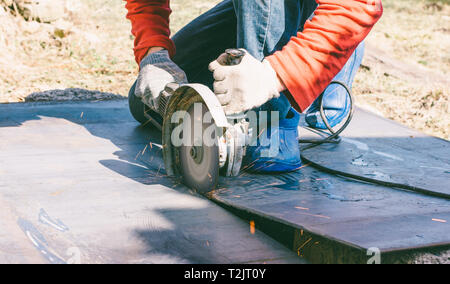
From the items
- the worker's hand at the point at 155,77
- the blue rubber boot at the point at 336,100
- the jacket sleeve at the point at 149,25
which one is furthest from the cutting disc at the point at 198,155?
the blue rubber boot at the point at 336,100

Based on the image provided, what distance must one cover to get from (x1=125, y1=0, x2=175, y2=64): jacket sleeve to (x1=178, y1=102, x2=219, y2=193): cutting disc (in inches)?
24.7

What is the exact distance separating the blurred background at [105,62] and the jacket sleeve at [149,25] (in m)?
1.06

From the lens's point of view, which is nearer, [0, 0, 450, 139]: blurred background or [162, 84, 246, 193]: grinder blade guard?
[162, 84, 246, 193]: grinder blade guard

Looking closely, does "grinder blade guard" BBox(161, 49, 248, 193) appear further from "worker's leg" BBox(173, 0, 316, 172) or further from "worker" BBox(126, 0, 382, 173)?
"worker's leg" BBox(173, 0, 316, 172)

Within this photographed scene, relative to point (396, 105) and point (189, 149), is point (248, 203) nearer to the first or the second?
point (189, 149)

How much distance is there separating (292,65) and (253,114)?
366mm

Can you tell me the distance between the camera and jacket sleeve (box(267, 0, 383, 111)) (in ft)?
5.96

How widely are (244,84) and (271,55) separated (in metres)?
0.19

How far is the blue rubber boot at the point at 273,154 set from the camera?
2.18m

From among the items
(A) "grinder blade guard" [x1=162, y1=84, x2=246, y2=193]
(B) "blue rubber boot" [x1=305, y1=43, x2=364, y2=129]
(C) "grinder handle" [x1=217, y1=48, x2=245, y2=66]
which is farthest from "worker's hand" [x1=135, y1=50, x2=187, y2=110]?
(B) "blue rubber boot" [x1=305, y1=43, x2=364, y2=129]

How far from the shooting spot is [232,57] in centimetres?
183

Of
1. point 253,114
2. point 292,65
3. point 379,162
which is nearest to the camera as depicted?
point 292,65
